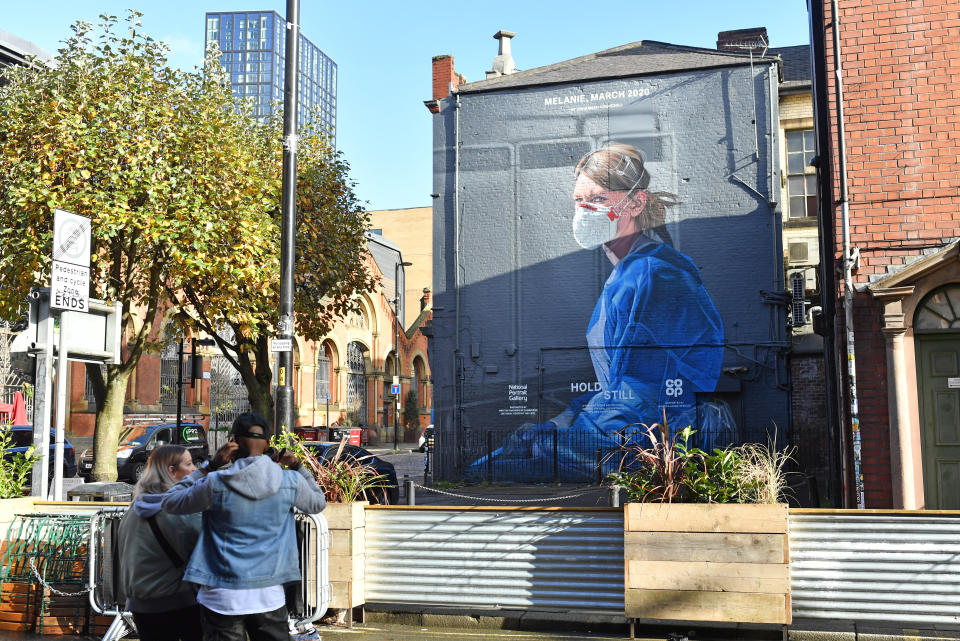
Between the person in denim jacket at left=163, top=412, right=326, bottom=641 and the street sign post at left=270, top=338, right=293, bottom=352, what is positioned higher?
the street sign post at left=270, top=338, right=293, bottom=352

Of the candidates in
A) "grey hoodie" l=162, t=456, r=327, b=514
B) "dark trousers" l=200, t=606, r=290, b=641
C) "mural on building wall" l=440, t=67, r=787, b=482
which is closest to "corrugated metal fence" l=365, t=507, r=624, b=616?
"dark trousers" l=200, t=606, r=290, b=641

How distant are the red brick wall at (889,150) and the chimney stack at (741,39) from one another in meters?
14.6

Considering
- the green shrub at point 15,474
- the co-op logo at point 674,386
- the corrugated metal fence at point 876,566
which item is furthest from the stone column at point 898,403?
the co-op logo at point 674,386

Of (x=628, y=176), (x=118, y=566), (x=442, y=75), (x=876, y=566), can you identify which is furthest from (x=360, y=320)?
(x=876, y=566)

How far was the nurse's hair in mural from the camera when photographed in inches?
885

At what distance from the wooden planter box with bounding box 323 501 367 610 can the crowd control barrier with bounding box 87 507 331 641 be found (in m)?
0.70

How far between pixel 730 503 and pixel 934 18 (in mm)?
8285

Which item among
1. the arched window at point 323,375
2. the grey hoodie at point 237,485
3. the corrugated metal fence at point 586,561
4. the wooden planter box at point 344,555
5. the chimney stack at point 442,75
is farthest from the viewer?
the arched window at point 323,375

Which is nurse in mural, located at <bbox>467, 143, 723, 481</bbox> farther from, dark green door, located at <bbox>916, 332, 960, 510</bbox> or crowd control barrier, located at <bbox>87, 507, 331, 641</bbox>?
crowd control barrier, located at <bbox>87, 507, 331, 641</bbox>

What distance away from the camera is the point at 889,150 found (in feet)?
39.8

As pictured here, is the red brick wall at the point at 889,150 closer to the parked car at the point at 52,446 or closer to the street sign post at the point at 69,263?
the street sign post at the point at 69,263

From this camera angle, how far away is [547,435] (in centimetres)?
2250

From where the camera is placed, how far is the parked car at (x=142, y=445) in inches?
947

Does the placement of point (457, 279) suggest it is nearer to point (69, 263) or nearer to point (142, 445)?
point (142, 445)
